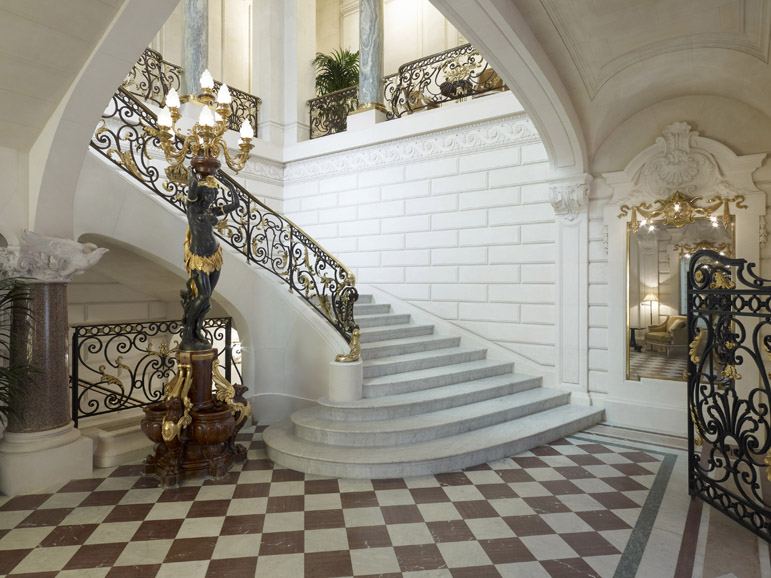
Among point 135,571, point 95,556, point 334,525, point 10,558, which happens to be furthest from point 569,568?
point 10,558

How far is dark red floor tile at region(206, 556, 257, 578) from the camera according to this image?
2.75m

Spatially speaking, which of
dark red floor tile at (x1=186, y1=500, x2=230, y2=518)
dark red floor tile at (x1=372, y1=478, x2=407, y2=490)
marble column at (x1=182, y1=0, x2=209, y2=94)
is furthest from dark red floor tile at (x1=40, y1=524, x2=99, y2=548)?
marble column at (x1=182, y1=0, x2=209, y2=94)

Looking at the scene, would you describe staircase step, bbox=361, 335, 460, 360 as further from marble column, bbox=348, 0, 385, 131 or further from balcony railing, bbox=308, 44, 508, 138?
marble column, bbox=348, 0, 385, 131

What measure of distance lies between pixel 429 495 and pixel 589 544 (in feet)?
3.96

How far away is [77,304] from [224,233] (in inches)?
101

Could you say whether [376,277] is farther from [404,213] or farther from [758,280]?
[758,280]

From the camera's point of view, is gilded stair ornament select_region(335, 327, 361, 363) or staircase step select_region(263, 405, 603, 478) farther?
gilded stair ornament select_region(335, 327, 361, 363)

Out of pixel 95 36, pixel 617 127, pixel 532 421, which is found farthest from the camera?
pixel 617 127

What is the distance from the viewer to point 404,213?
26.6ft

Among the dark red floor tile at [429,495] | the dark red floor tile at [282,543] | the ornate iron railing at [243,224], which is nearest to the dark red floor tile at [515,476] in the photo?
the dark red floor tile at [429,495]

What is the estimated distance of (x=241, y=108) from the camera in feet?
32.4

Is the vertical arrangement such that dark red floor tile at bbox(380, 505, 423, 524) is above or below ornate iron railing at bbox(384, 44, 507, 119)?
below

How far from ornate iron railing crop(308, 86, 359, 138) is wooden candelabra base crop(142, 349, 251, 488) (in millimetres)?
6496

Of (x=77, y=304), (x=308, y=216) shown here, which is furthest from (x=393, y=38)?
(x=77, y=304)
